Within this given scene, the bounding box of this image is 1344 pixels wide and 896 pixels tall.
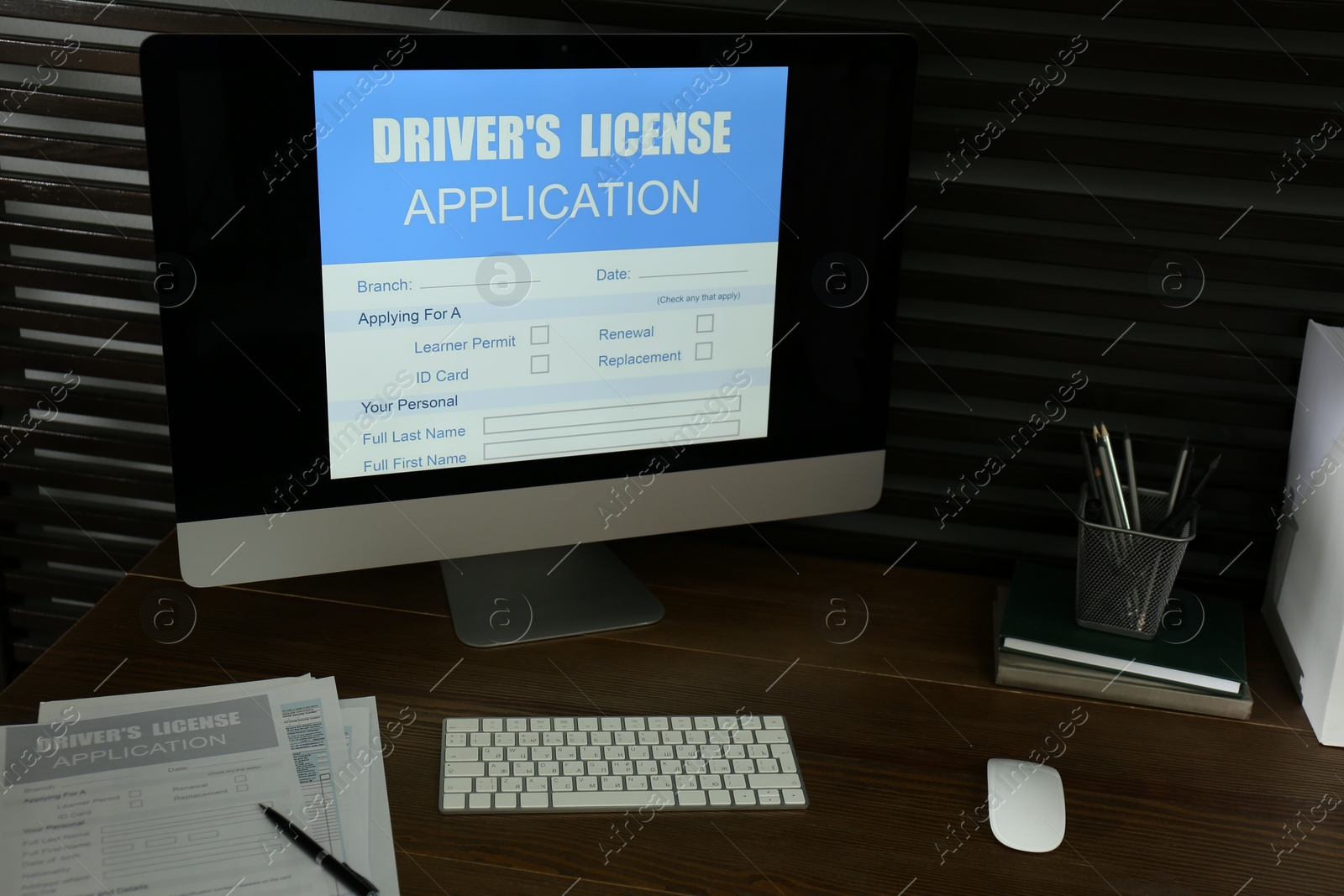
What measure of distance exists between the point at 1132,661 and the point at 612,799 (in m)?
0.51

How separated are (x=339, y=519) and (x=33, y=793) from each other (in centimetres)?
30

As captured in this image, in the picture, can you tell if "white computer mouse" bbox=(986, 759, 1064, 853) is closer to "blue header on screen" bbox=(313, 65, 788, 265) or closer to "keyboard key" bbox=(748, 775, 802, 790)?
"keyboard key" bbox=(748, 775, 802, 790)

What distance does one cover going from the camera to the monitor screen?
891 mm

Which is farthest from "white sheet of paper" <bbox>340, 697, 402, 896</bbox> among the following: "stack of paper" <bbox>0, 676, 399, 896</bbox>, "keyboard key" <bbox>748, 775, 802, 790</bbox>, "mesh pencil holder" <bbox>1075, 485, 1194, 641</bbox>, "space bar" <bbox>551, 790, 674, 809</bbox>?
"mesh pencil holder" <bbox>1075, 485, 1194, 641</bbox>

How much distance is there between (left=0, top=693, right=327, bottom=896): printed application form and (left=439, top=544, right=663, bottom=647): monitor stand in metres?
0.23

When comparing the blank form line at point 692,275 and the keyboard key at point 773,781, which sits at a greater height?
the blank form line at point 692,275

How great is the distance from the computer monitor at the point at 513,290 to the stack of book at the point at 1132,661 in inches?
9.4

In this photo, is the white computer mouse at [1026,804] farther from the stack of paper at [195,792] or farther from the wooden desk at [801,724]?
the stack of paper at [195,792]

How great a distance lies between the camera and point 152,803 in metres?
0.77

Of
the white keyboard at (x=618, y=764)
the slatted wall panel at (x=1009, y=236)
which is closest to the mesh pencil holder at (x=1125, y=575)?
the slatted wall panel at (x=1009, y=236)

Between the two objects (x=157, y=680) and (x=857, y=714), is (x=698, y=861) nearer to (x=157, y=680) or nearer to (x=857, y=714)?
(x=857, y=714)

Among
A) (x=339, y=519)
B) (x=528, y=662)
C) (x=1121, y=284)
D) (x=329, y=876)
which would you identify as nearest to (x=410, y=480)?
(x=339, y=519)

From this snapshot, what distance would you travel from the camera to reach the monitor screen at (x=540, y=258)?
2.92 feet

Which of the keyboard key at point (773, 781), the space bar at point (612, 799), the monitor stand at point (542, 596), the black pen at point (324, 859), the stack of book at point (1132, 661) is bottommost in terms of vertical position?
the black pen at point (324, 859)
